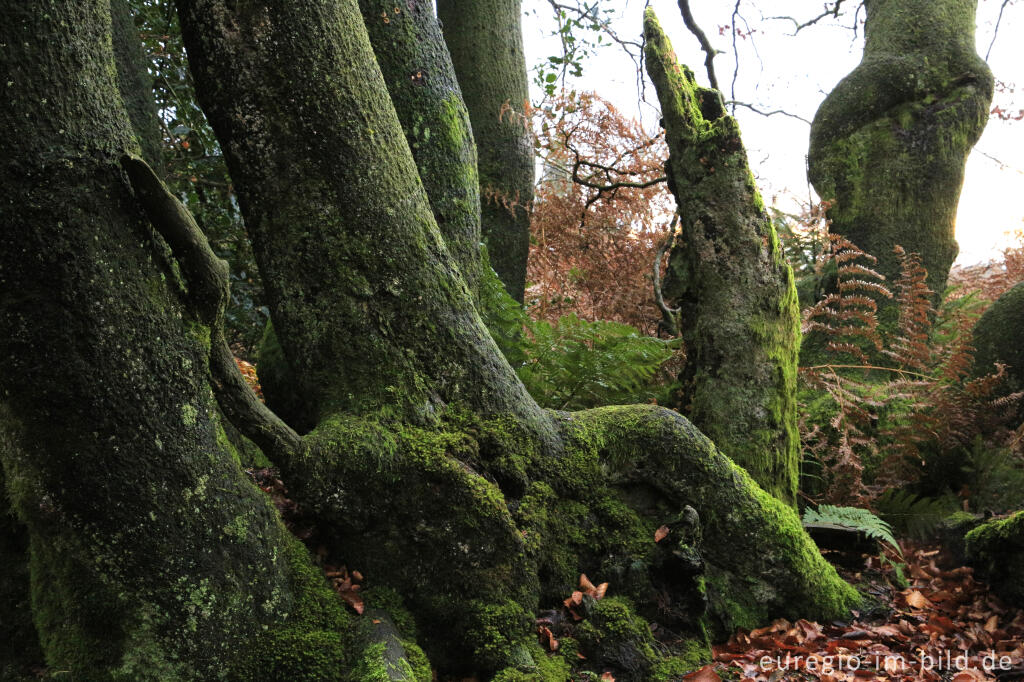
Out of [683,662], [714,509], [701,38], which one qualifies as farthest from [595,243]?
[683,662]

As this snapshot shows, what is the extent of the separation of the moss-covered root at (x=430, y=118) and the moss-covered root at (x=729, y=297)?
1334 mm

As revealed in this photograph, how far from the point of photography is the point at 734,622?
10.6ft

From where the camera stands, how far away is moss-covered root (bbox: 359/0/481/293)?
408cm

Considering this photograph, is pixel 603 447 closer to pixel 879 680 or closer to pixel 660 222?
pixel 879 680

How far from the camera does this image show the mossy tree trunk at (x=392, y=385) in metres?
2.71

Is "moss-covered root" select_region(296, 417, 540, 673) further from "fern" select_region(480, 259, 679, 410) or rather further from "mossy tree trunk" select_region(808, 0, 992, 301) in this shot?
"mossy tree trunk" select_region(808, 0, 992, 301)

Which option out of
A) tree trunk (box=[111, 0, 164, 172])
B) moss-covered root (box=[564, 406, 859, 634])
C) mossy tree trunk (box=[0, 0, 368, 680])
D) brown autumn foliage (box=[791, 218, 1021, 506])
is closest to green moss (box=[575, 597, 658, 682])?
moss-covered root (box=[564, 406, 859, 634])

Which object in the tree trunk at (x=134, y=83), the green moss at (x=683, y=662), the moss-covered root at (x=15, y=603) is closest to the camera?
the moss-covered root at (x=15, y=603)

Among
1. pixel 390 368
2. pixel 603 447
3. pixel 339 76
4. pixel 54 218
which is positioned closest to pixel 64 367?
pixel 54 218

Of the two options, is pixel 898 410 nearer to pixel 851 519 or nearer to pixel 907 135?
pixel 851 519

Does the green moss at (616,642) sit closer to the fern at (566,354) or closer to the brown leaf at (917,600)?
the brown leaf at (917,600)

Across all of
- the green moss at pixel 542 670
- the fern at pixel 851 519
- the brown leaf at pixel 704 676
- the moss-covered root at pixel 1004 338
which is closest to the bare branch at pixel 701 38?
the moss-covered root at pixel 1004 338

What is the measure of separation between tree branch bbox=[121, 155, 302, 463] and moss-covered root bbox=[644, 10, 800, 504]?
254cm

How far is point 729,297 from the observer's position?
13.6 feet
